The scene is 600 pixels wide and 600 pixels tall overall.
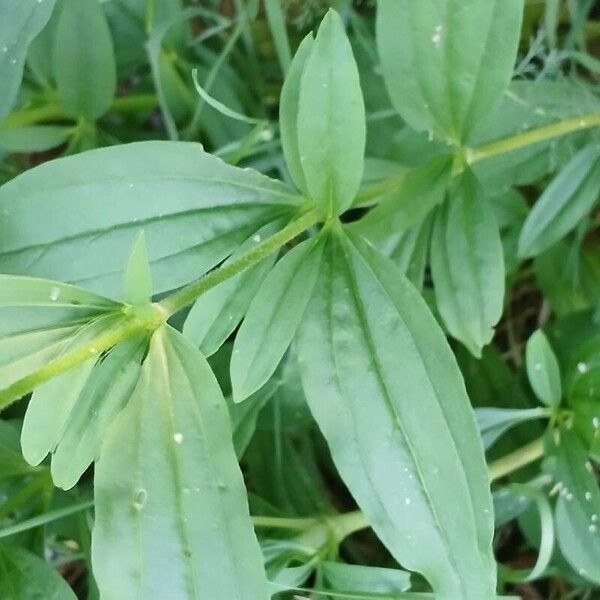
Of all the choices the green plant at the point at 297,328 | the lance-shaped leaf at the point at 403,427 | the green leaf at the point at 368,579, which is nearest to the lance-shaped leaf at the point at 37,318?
the green plant at the point at 297,328

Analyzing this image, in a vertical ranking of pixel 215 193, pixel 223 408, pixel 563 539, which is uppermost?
pixel 215 193

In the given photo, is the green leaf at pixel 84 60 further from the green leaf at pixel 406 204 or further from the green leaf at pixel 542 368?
the green leaf at pixel 542 368

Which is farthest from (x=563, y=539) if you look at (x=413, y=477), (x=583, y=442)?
(x=413, y=477)

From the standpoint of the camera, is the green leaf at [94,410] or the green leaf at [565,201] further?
the green leaf at [565,201]

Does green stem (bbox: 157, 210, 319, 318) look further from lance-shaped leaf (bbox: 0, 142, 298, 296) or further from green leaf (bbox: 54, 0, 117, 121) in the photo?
green leaf (bbox: 54, 0, 117, 121)

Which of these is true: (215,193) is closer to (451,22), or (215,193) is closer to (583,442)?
(451,22)

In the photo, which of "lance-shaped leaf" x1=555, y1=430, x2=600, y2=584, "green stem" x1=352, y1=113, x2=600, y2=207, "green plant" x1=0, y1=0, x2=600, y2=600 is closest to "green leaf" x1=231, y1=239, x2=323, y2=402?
"green plant" x1=0, y1=0, x2=600, y2=600
